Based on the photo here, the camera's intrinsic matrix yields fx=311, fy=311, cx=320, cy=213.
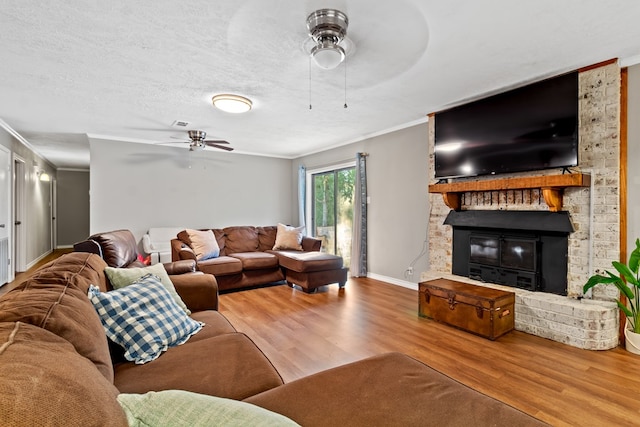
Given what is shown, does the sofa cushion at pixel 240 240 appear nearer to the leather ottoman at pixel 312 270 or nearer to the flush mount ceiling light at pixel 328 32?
the leather ottoman at pixel 312 270

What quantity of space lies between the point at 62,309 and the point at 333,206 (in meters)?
5.38

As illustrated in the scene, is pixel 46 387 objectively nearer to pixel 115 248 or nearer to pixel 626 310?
pixel 115 248

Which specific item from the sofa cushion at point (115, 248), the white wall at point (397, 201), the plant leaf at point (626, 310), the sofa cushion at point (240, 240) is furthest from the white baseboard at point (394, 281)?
the sofa cushion at point (115, 248)

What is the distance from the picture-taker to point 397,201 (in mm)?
4766

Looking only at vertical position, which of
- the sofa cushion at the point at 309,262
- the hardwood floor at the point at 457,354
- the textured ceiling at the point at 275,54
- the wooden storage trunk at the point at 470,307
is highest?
the textured ceiling at the point at 275,54

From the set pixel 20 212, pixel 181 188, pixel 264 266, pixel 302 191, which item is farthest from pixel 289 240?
pixel 20 212

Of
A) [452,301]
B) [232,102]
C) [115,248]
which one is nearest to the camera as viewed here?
[115,248]

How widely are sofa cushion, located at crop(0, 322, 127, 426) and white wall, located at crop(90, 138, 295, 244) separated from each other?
5.15 m

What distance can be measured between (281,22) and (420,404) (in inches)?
89.5

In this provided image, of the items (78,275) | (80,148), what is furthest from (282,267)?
(80,148)

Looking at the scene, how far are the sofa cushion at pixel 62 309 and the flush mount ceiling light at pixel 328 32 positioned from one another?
1.94m

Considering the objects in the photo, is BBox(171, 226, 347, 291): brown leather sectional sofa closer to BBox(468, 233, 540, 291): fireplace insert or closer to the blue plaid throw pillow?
BBox(468, 233, 540, 291): fireplace insert

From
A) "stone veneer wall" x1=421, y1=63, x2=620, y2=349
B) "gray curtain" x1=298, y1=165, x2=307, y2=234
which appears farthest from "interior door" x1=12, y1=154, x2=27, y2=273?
"stone veneer wall" x1=421, y1=63, x2=620, y2=349

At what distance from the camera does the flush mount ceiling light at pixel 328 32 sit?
1.98m
